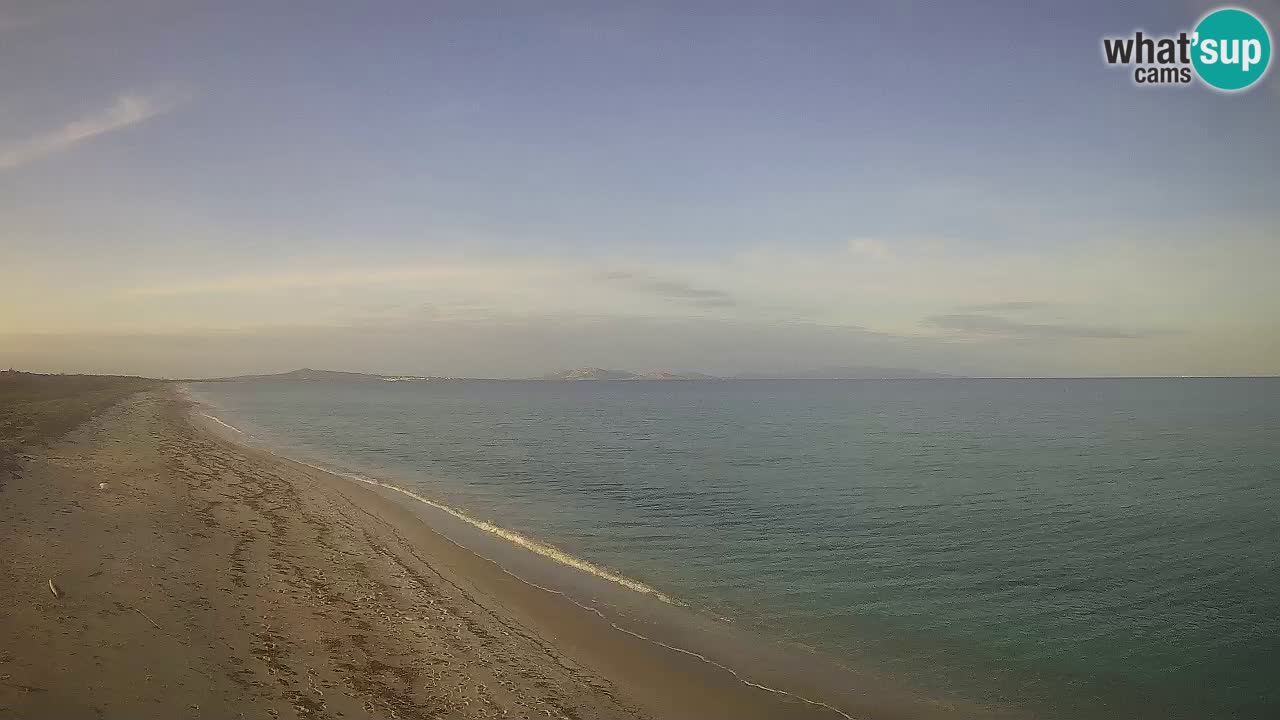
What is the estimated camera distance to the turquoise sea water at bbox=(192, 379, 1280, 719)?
12.6m

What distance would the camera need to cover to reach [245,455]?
38.1 metres

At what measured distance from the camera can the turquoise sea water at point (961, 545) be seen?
12594 millimetres

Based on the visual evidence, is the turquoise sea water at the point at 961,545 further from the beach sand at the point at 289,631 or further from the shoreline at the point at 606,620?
the beach sand at the point at 289,631

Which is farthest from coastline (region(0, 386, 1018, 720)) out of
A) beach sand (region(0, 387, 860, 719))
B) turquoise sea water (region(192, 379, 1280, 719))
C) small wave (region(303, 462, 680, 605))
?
turquoise sea water (region(192, 379, 1280, 719))

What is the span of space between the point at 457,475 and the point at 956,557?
2482 centimetres

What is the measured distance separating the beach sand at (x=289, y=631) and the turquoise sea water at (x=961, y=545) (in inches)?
138

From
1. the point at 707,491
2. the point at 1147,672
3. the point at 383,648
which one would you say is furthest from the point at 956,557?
the point at 383,648

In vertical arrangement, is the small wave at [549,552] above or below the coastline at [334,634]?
below

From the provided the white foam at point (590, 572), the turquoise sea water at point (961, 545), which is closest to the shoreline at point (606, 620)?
the white foam at point (590, 572)

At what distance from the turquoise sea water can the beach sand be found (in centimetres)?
351

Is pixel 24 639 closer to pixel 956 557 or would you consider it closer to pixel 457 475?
pixel 956 557

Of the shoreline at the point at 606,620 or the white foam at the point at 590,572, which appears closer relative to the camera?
the shoreline at the point at 606,620

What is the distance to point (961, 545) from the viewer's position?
68.4ft

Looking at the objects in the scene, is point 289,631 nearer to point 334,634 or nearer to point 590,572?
point 334,634
